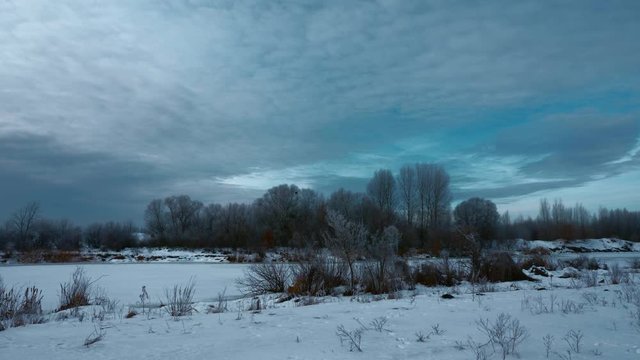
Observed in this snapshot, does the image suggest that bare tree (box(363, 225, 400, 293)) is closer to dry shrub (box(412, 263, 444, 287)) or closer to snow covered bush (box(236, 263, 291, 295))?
dry shrub (box(412, 263, 444, 287))

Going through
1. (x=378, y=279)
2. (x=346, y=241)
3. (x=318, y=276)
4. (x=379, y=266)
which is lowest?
(x=378, y=279)

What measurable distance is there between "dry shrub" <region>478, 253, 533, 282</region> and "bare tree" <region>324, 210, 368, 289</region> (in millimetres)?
5199

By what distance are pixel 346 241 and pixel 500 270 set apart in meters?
6.64

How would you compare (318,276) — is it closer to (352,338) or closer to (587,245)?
(352,338)

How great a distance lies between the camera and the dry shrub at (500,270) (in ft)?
57.6

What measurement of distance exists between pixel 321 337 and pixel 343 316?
1982 mm

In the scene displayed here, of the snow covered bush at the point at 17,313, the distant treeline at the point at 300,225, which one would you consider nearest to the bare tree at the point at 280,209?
the distant treeline at the point at 300,225

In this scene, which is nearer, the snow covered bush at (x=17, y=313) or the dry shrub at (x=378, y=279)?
the snow covered bush at (x=17, y=313)

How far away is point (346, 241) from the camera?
15562 mm

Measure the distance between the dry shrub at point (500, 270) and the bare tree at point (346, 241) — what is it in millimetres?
5199

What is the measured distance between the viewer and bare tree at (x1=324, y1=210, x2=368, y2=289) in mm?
15422

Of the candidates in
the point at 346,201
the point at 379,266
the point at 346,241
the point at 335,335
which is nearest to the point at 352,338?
the point at 335,335

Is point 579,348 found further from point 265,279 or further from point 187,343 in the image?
point 265,279

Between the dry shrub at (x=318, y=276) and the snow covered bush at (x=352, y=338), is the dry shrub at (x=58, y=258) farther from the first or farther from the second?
the snow covered bush at (x=352, y=338)
